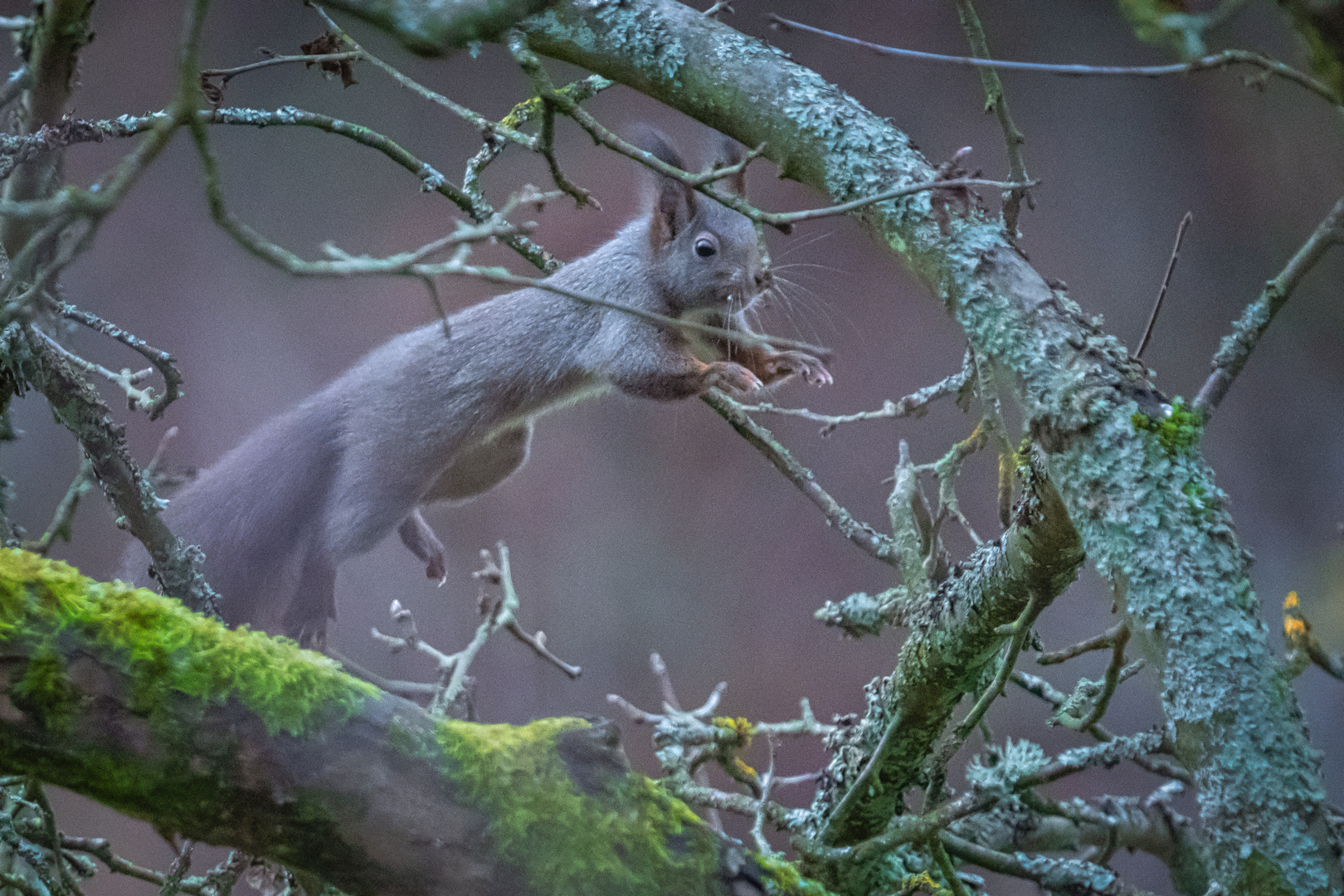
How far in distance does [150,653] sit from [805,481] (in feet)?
3.66

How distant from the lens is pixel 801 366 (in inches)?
74.5

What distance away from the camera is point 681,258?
1.99 metres

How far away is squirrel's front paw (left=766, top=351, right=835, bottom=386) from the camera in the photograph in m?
1.86

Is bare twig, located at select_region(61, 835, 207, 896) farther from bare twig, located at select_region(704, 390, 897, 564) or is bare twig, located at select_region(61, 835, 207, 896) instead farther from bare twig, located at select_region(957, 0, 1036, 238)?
bare twig, located at select_region(957, 0, 1036, 238)

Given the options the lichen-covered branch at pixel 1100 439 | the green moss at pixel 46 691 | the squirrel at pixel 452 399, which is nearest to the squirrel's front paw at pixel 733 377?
the squirrel at pixel 452 399

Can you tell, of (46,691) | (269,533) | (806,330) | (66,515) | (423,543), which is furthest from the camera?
(806,330)

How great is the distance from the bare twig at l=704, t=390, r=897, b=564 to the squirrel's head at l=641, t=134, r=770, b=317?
0.80 feet

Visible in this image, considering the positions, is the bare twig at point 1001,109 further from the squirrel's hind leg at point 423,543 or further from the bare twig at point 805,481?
the squirrel's hind leg at point 423,543

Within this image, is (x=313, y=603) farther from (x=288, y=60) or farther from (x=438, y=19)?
(x=438, y=19)

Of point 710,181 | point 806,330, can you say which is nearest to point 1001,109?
point 710,181

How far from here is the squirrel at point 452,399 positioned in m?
1.78

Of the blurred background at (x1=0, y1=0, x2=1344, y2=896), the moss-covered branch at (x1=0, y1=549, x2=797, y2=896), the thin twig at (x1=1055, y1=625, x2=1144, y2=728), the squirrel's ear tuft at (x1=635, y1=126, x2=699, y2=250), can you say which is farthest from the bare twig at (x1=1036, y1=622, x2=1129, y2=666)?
the blurred background at (x1=0, y1=0, x2=1344, y2=896)

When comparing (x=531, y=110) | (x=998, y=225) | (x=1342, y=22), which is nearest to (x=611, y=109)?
(x=531, y=110)

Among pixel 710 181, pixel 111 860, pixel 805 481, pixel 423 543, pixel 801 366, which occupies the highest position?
pixel 801 366
